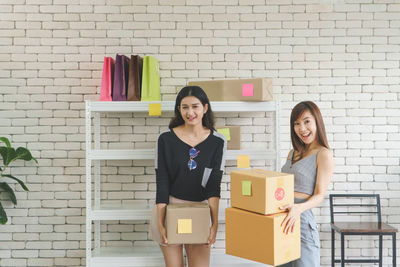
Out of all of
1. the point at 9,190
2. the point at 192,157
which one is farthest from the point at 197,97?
the point at 9,190

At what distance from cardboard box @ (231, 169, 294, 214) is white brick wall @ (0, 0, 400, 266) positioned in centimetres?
119

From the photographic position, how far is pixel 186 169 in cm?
209

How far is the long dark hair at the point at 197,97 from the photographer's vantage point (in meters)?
2.14

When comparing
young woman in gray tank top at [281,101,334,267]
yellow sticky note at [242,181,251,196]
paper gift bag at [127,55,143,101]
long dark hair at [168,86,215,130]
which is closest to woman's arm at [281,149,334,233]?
young woman in gray tank top at [281,101,334,267]

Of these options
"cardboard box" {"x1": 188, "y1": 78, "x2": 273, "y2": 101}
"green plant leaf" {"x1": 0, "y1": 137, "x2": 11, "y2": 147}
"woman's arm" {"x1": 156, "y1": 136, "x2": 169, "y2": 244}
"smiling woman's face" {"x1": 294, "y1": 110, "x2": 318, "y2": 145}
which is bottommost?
"woman's arm" {"x1": 156, "y1": 136, "x2": 169, "y2": 244}

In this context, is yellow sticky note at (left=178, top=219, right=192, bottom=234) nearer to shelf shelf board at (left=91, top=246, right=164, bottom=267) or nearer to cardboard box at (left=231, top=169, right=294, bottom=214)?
cardboard box at (left=231, top=169, right=294, bottom=214)

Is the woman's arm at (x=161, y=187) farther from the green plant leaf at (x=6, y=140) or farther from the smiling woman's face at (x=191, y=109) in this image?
the green plant leaf at (x=6, y=140)

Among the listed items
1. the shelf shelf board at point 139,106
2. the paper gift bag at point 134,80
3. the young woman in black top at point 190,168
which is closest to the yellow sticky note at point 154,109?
the shelf shelf board at point 139,106

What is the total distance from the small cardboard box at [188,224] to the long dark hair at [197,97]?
557 mm

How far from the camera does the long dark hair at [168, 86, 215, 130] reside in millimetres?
2139

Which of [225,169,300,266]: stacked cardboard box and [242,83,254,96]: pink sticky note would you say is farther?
[242,83,254,96]: pink sticky note

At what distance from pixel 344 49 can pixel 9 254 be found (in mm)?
3576

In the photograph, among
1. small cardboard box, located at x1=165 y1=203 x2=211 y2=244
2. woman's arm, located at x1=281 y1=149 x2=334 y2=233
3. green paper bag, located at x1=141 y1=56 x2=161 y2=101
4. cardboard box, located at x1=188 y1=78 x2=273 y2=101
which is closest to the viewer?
woman's arm, located at x1=281 y1=149 x2=334 y2=233

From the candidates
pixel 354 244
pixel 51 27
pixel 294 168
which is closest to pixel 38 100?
pixel 51 27
